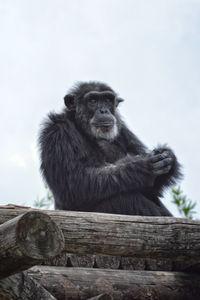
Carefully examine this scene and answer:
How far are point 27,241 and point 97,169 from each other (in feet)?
12.2

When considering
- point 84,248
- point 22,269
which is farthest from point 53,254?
point 84,248

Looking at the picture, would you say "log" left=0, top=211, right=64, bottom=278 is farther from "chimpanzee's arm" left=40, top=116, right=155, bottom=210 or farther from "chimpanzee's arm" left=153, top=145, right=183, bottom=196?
"chimpanzee's arm" left=153, top=145, right=183, bottom=196

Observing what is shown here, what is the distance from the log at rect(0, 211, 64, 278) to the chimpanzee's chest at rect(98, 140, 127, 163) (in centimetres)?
406

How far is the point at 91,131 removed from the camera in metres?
7.46

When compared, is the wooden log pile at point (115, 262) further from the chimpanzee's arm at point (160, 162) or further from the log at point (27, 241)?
the chimpanzee's arm at point (160, 162)

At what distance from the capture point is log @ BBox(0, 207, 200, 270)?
429cm

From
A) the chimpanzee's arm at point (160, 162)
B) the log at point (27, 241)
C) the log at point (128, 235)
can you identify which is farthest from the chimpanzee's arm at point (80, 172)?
the log at point (27, 241)

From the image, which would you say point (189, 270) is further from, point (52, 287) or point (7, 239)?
point (7, 239)

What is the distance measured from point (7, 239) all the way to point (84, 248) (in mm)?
1212

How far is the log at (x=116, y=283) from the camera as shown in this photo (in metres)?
4.60

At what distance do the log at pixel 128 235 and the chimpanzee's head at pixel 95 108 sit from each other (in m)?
2.85

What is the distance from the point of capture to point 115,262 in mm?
5199

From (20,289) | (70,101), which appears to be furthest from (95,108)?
(20,289)

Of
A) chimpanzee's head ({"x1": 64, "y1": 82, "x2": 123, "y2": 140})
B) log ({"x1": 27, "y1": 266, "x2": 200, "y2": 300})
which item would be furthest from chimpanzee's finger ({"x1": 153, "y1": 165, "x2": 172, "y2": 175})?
log ({"x1": 27, "y1": 266, "x2": 200, "y2": 300})
